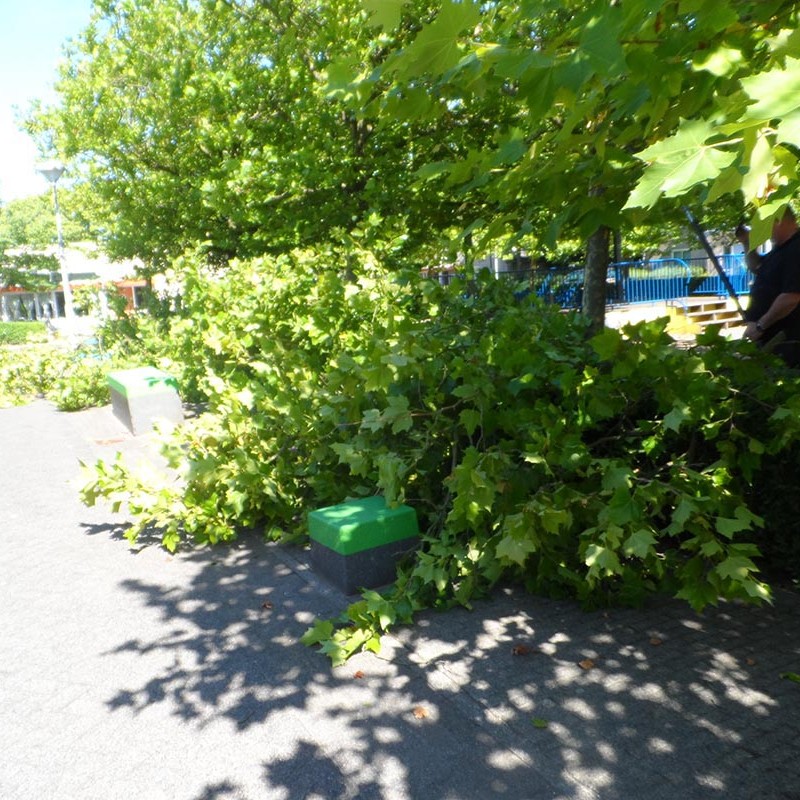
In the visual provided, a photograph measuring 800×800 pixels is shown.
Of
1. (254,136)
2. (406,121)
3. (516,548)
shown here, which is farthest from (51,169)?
(516,548)

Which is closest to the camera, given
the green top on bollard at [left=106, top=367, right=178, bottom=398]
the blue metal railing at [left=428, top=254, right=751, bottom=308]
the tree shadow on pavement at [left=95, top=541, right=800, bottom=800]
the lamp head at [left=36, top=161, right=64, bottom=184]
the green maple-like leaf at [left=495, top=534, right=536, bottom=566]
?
the tree shadow on pavement at [left=95, top=541, right=800, bottom=800]

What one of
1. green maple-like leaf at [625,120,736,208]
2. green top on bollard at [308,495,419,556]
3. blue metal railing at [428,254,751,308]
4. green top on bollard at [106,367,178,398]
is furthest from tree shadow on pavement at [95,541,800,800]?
blue metal railing at [428,254,751,308]

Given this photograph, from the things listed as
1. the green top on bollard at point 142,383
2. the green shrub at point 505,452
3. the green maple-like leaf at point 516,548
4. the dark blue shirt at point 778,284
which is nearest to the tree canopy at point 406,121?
the green shrub at point 505,452

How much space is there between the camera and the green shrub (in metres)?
4.01

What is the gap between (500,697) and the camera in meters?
3.67

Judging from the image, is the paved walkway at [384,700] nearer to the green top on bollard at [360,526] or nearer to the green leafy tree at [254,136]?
the green top on bollard at [360,526]

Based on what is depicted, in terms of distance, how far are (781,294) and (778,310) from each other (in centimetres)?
12

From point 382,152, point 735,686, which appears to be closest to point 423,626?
point 735,686

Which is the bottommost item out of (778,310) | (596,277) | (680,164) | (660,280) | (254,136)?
(778,310)

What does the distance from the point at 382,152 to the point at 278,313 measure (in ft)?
15.5

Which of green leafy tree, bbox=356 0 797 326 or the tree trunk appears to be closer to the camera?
green leafy tree, bbox=356 0 797 326

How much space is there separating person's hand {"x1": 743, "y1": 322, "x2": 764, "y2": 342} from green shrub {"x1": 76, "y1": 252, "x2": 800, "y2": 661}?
50.7 inches

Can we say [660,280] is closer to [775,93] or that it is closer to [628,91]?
[628,91]

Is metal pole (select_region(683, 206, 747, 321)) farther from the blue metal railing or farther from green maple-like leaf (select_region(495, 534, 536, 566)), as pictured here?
the blue metal railing
